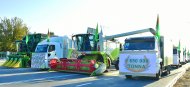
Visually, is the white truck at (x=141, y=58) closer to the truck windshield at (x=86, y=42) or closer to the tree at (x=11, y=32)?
the truck windshield at (x=86, y=42)

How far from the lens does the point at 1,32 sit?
70750 millimetres

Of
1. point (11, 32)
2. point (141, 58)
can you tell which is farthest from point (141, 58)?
point (11, 32)

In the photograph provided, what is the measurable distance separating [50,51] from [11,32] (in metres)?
48.6

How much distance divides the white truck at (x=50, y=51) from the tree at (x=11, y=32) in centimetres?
4231

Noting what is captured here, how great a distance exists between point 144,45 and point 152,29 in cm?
1533

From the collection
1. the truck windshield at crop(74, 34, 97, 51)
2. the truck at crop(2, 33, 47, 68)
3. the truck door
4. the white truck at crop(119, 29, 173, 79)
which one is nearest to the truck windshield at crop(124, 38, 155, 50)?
the white truck at crop(119, 29, 173, 79)

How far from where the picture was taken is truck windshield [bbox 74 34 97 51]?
25.6m

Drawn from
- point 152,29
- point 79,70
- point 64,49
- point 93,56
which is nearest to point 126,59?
point 79,70

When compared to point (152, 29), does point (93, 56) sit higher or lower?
lower

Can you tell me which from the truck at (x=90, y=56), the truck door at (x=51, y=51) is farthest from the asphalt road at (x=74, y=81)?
the truck door at (x=51, y=51)

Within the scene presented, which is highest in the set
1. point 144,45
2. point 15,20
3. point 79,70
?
point 15,20

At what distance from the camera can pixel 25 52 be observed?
32688mm

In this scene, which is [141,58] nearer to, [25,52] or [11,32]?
[25,52]

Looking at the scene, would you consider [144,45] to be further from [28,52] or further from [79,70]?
[28,52]
